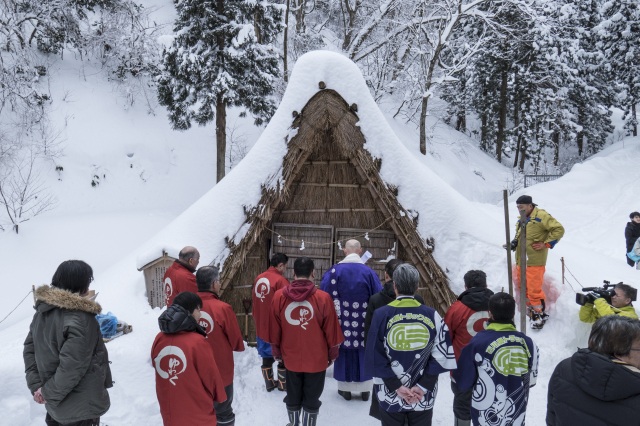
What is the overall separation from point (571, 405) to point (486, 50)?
23.8m

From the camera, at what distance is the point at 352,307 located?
177 inches

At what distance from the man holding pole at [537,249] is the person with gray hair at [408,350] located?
2.54 meters

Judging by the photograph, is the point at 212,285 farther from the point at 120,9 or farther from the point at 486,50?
the point at 486,50

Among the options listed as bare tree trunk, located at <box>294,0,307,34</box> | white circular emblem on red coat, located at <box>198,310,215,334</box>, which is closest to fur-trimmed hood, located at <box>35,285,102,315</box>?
Answer: white circular emblem on red coat, located at <box>198,310,215,334</box>

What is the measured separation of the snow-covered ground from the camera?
4660 mm

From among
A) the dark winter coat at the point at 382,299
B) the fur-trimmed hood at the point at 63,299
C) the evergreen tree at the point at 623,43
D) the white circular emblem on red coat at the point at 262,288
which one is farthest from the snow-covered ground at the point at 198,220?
the evergreen tree at the point at 623,43

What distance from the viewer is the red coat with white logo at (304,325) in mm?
3697

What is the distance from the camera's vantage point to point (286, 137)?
569 centimetres

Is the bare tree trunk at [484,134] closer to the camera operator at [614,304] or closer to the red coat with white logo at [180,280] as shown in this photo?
the camera operator at [614,304]

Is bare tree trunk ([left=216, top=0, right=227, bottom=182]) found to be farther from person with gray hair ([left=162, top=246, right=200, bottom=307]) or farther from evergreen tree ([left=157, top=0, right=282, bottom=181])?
person with gray hair ([left=162, top=246, right=200, bottom=307])

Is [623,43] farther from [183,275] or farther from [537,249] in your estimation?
[183,275]

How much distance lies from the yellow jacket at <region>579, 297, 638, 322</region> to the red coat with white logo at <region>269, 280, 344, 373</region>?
2261mm

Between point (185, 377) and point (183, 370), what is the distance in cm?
5

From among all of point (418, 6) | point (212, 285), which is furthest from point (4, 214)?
point (418, 6)
